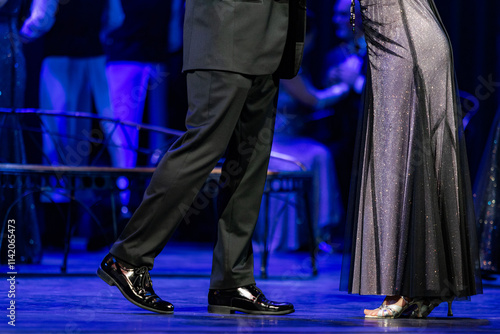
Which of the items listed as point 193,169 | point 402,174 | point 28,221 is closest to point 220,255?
point 193,169

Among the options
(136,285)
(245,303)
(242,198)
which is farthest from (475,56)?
(136,285)

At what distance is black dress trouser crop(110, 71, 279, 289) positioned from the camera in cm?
180

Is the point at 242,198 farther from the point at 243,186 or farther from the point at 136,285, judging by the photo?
the point at 136,285

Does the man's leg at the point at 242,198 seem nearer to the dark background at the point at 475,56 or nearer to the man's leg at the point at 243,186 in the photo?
the man's leg at the point at 243,186

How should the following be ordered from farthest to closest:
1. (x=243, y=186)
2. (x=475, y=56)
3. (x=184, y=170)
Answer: (x=475, y=56), (x=243, y=186), (x=184, y=170)

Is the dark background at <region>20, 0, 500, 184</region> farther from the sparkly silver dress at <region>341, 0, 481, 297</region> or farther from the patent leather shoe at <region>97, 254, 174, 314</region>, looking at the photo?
the patent leather shoe at <region>97, 254, 174, 314</region>

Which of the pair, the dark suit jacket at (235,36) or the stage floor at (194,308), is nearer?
the stage floor at (194,308)

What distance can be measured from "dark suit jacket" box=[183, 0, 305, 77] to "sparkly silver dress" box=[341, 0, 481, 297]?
25 centimetres

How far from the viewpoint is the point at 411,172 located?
1.85 meters

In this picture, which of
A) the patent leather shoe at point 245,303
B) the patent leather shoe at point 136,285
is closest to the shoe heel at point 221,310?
the patent leather shoe at point 245,303

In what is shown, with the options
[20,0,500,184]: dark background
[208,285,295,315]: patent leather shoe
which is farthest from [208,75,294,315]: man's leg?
[20,0,500,184]: dark background

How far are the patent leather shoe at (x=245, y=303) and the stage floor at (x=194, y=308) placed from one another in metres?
0.04

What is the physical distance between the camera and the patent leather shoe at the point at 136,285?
1.79 metres

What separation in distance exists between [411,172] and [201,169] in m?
0.52
